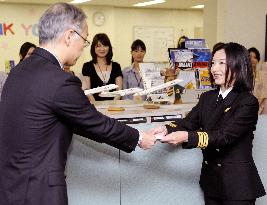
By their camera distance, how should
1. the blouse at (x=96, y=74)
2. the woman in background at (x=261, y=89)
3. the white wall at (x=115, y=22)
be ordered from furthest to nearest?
the white wall at (x=115, y=22)
the woman in background at (x=261, y=89)
the blouse at (x=96, y=74)

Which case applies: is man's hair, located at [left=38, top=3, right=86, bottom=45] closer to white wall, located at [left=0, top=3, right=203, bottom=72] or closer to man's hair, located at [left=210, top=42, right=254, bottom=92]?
man's hair, located at [left=210, top=42, right=254, bottom=92]

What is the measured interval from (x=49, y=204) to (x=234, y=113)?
88 cm

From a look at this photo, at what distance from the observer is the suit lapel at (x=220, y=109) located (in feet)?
6.14

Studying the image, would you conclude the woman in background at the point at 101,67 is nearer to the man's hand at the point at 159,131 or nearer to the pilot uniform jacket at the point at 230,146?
the man's hand at the point at 159,131

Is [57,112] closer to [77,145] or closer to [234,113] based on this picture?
[77,145]

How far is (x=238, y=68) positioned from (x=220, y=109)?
0.21 metres

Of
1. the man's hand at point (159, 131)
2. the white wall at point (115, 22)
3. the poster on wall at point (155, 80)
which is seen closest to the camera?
the man's hand at point (159, 131)

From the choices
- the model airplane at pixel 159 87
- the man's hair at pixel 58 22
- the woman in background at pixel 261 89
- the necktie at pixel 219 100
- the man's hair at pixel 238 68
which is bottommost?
the woman in background at pixel 261 89

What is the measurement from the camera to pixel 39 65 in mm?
1508

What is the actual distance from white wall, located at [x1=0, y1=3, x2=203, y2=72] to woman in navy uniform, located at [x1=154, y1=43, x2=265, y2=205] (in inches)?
299

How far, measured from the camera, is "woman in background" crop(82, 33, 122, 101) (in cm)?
394

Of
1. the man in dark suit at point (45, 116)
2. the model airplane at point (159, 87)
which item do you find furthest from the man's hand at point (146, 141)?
the model airplane at point (159, 87)

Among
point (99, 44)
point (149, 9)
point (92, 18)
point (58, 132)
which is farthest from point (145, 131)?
point (149, 9)

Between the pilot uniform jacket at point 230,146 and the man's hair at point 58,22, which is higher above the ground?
the man's hair at point 58,22
